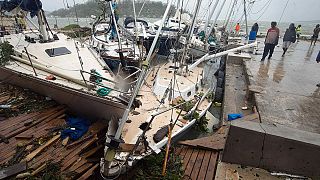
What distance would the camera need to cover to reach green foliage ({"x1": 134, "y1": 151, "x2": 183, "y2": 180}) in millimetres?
4551

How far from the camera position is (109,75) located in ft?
24.0

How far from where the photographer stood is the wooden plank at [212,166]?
4.49 meters

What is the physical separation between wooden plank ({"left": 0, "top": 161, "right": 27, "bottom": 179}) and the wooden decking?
3.42 m

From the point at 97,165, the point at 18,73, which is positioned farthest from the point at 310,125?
the point at 18,73

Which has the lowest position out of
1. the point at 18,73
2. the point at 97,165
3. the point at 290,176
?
the point at 97,165

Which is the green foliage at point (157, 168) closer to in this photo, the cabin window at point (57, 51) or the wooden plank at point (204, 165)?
the wooden plank at point (204, 165)

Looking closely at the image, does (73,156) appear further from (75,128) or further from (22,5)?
(22,5)

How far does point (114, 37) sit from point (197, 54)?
6034 millimetres

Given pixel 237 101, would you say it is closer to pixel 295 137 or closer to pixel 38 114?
pixel 295 137

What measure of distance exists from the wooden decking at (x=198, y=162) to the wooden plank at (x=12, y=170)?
3.42m

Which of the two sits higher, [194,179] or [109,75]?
[109,75]

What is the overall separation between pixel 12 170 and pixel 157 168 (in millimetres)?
3063

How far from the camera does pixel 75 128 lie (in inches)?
235

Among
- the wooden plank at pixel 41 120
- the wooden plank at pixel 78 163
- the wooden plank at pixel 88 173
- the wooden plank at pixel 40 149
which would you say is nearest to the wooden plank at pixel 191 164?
the wooden plank at pixel 88 173
